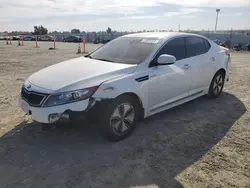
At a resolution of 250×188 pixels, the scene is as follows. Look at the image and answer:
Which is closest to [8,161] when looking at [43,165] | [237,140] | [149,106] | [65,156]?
[43,165]

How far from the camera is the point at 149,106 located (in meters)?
4.18

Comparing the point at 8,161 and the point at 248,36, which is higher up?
the point at 248,36

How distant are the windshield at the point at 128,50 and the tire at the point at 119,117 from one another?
0.77m

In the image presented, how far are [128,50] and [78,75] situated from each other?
4.11 ft

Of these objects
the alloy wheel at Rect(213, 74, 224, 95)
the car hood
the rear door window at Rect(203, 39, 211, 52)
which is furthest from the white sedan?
the alloy wheel at Rect(213, 74, 224, 95)

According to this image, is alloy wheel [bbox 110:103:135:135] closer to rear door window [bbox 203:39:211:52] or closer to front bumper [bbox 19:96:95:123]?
front bumper [bbox 19:96:95:123]

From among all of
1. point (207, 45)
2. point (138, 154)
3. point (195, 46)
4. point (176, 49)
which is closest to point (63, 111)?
point (138, 154)

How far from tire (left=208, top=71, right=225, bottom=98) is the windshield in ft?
6.78

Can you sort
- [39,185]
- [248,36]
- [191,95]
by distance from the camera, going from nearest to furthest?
1. [39,185]
2. [191,95]
3. [248,36]

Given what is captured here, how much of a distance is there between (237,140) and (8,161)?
3411 mm

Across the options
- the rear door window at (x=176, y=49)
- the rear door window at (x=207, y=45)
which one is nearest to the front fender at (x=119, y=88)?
the rear door window at (x=176, y=49)

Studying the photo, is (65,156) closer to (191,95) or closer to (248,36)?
(191,95)

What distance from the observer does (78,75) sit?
3.70 m

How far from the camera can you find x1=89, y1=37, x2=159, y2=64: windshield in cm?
426
